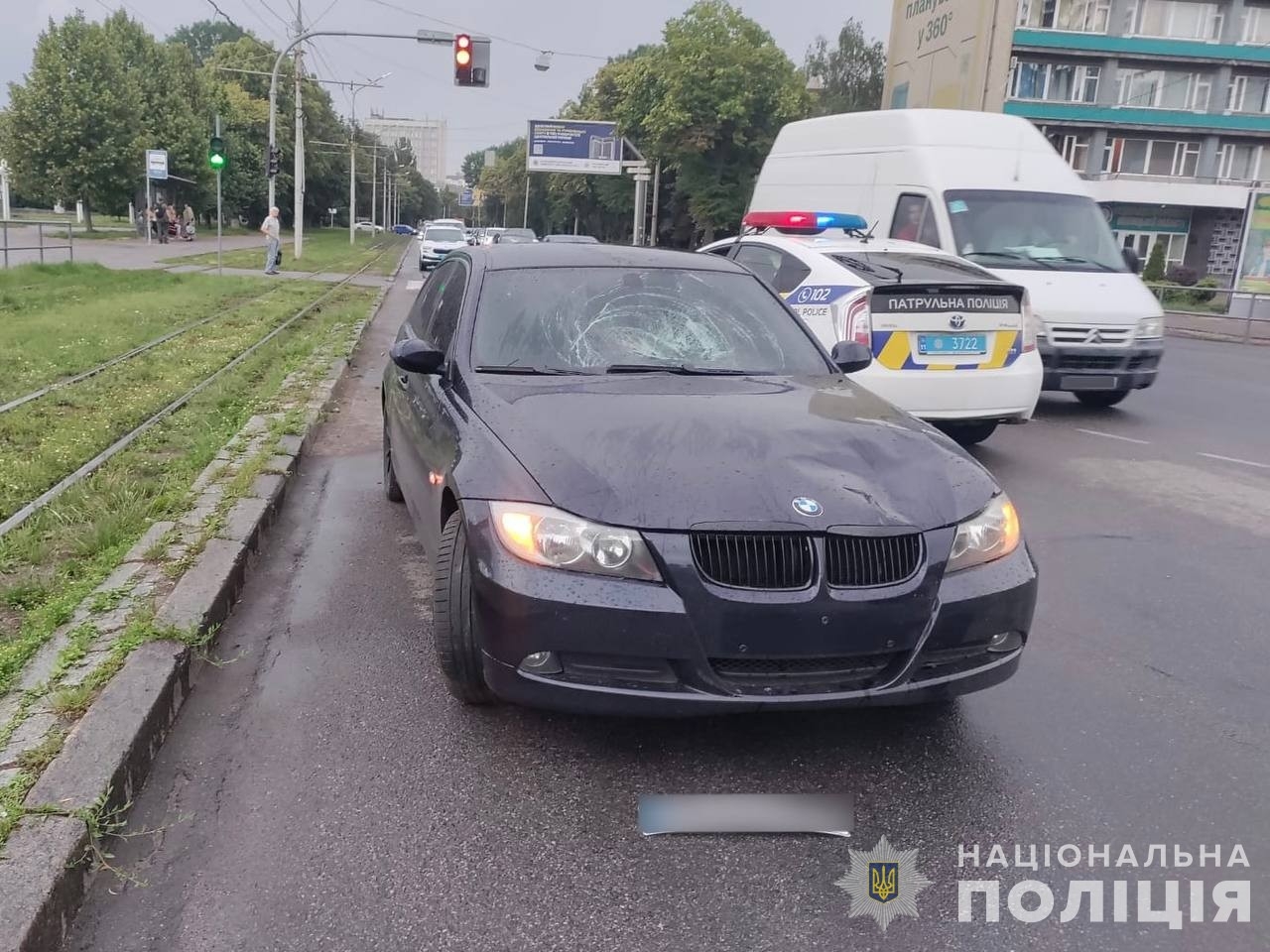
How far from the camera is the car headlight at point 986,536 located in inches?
132

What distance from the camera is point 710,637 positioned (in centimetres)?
308

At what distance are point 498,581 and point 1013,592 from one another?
5.22 ft

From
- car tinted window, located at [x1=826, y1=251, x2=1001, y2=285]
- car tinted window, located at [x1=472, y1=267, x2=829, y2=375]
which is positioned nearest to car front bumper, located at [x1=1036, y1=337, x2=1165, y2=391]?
car tinted window, located at [x1=826, y1=251, x2=1001, y2=285]

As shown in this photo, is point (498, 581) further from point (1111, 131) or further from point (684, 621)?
point (1111, 131)

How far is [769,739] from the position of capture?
3.64 m

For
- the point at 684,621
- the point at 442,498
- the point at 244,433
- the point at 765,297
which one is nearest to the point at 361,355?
the point at 244,433

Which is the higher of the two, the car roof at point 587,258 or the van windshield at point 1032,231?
the van windshield at point 1032,231

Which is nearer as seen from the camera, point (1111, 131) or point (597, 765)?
point (597, 765)

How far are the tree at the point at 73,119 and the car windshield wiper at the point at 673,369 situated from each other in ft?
156

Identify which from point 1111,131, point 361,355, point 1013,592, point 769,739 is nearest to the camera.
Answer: point 1013,592

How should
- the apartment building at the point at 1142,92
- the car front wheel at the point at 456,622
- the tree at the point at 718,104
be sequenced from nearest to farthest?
the car front wheel at the point at 456,622 → the apartment building at the point at 1142,92 → the tree at the point at 718,104

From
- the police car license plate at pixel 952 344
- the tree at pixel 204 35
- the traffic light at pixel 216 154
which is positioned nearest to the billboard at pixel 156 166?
the traffic light at pixel 216 154

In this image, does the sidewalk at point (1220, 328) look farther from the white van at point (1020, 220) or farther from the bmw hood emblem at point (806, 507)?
the bmw hood emblem at point (806, 507)

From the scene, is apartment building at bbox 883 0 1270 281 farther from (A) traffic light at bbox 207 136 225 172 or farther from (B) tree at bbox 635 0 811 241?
(A) traffic light at bbox 207 136 225 172
